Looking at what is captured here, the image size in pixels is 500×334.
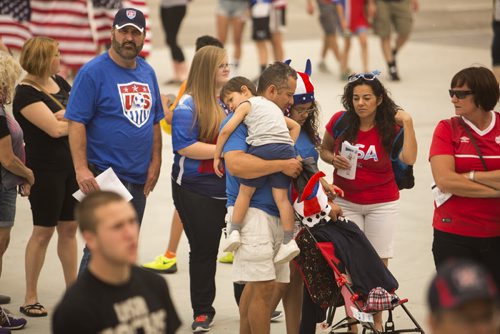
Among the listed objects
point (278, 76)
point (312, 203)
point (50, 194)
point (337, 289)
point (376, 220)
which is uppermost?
point (278, 76)

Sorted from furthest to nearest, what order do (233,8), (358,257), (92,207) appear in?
1. (233,8)
2. (358,257)
3. (92,207)

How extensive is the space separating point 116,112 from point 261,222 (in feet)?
4.00

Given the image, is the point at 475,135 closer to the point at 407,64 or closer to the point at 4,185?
the point at 4,185

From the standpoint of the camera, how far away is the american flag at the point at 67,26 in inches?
541

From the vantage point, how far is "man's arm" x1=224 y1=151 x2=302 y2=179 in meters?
5.83

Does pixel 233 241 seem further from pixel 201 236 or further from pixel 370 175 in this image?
pixel 370 175

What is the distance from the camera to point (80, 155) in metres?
6.41

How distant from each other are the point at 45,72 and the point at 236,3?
8268 mm

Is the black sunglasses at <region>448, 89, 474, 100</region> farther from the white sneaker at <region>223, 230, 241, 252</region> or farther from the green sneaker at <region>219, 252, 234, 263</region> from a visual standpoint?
the green sneaker at <region>219, 252, 234, 263</region>

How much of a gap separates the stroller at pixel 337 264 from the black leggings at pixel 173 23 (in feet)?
28.4

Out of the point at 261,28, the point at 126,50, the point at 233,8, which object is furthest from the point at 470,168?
the point at 233,8

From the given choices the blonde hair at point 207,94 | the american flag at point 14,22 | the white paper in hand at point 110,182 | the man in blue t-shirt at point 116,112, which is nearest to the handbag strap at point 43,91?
the man in blue t-shirt at point 116,112

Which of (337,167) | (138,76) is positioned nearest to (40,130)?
(138,76)

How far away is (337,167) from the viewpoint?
6.55 m
